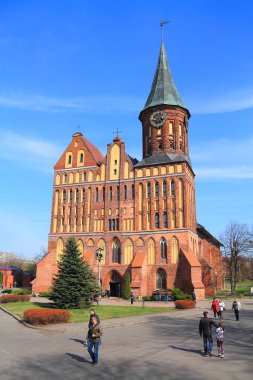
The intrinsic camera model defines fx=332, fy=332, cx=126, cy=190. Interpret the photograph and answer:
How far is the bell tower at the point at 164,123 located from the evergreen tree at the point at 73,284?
22169mm

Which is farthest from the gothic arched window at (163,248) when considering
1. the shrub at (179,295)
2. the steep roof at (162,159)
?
the steep roof at (162,159)

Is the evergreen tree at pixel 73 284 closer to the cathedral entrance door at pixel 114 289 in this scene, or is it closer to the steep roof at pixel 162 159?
the cathedral entrance door at pixel 114 289

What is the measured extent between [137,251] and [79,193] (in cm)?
1184

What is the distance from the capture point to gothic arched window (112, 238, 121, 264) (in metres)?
43.1

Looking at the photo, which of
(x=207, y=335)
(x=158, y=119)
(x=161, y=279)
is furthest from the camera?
(x=158, y=119)

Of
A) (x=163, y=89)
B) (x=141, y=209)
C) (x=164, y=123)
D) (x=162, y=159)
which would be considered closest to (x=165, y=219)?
(x=141, y=209)

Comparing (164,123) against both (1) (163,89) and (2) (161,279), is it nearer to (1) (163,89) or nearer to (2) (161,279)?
(1) (163,89)

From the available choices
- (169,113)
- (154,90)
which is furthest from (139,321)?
(154,90)

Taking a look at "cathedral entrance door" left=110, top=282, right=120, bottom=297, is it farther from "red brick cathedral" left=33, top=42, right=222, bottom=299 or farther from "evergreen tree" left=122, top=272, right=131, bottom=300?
"evergreen tree" left=122, top=272, right=131, bottom=300

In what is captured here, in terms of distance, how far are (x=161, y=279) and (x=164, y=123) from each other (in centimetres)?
2123

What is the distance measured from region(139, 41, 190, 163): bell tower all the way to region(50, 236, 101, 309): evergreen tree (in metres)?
22.2

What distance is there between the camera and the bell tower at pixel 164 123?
46188 millimetres

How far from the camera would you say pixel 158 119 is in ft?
155

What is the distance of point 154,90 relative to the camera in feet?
164
